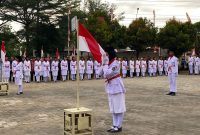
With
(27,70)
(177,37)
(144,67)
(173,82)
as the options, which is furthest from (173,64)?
(177,37)

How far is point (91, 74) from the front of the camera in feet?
93.8

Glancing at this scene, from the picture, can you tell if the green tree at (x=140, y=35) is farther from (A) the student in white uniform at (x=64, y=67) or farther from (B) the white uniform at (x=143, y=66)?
(A) the student in white uniform at (x=64, y=67)

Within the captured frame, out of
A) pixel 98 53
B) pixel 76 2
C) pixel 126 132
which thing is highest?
pixel 76 2

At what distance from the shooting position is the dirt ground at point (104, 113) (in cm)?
959

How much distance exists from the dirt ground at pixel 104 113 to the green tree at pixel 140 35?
1673 cm

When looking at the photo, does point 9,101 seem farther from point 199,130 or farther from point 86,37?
point 199,130

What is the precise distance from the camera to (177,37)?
108 feet

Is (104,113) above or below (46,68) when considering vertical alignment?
below

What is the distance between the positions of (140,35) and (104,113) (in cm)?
2279

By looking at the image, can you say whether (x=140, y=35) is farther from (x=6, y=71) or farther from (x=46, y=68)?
(x=6, y=71)

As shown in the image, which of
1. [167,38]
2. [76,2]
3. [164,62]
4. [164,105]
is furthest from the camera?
[76,2]

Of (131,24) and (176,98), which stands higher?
(131,24)

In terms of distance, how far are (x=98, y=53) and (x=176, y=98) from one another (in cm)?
757

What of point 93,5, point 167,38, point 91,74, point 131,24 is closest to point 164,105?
point 91,74
